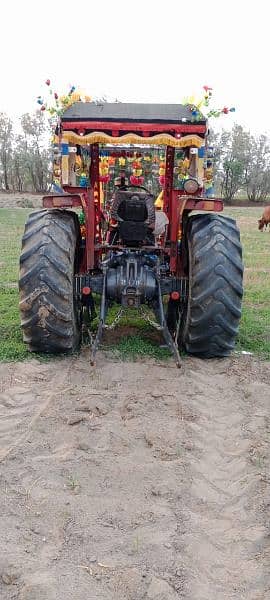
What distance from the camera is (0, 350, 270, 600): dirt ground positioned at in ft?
8.70

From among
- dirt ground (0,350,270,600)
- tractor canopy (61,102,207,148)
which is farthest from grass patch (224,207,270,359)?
tractor canopy (61,102,207,148)

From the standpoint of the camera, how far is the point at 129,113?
18.3 feet

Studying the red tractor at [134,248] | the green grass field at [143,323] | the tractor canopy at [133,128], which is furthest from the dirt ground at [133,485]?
the tractor canopy at [133,128]

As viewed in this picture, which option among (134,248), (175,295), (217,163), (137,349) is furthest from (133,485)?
(217,163)

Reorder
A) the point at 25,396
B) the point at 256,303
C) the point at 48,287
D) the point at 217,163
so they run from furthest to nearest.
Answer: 1. the point at 217,163
2. the point at 256,303
3. the point at 48,287
4. the point at 25,396

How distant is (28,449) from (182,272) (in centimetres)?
317

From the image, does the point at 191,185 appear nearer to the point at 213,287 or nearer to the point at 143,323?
the point at 213,287

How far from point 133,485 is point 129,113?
3.56m

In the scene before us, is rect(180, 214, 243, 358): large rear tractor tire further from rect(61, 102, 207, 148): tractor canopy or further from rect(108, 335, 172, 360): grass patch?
rect(61, 102, 207, 148): tractor canopy

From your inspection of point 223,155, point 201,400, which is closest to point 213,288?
point 201,400

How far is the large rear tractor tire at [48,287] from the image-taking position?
536 cm

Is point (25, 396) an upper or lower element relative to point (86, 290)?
lower

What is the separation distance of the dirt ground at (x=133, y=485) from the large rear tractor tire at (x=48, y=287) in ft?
1.09

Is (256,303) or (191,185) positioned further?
(256,303)
